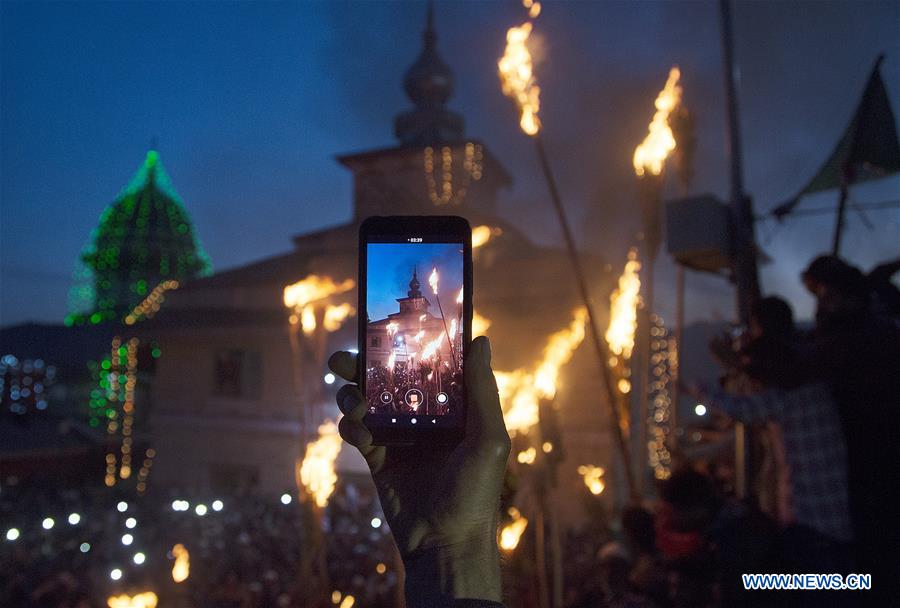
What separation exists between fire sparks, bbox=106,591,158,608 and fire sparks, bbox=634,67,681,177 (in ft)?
30.2

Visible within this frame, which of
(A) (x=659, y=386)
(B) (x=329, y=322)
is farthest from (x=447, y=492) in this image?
(A) (x=659, y=386)

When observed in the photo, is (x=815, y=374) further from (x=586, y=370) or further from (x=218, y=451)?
(x=218, y=451)

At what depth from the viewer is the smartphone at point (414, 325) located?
6.39ft

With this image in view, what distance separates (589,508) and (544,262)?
6758mm

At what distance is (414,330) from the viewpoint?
2031 millimetres

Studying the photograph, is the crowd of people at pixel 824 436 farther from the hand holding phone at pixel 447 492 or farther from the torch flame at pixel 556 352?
the torch flame at pixel 556 352

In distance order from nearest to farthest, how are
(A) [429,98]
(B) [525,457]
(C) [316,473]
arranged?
(C) [316,473] < (B) [525,457] < (A) [429,98]

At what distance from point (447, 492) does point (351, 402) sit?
412 mm

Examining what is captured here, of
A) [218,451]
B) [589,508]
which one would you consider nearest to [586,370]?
[589,508]

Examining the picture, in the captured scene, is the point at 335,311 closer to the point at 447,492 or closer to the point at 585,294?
the point at 585,294

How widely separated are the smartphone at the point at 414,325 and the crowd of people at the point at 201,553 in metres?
5.62

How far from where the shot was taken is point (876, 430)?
2.87 meters

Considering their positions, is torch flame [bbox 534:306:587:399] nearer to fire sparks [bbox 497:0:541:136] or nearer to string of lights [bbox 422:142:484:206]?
fire sparks [bbox 497:0:541:136]

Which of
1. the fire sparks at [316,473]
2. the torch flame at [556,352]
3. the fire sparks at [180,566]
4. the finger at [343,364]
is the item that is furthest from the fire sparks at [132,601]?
the finger at [343,364]
